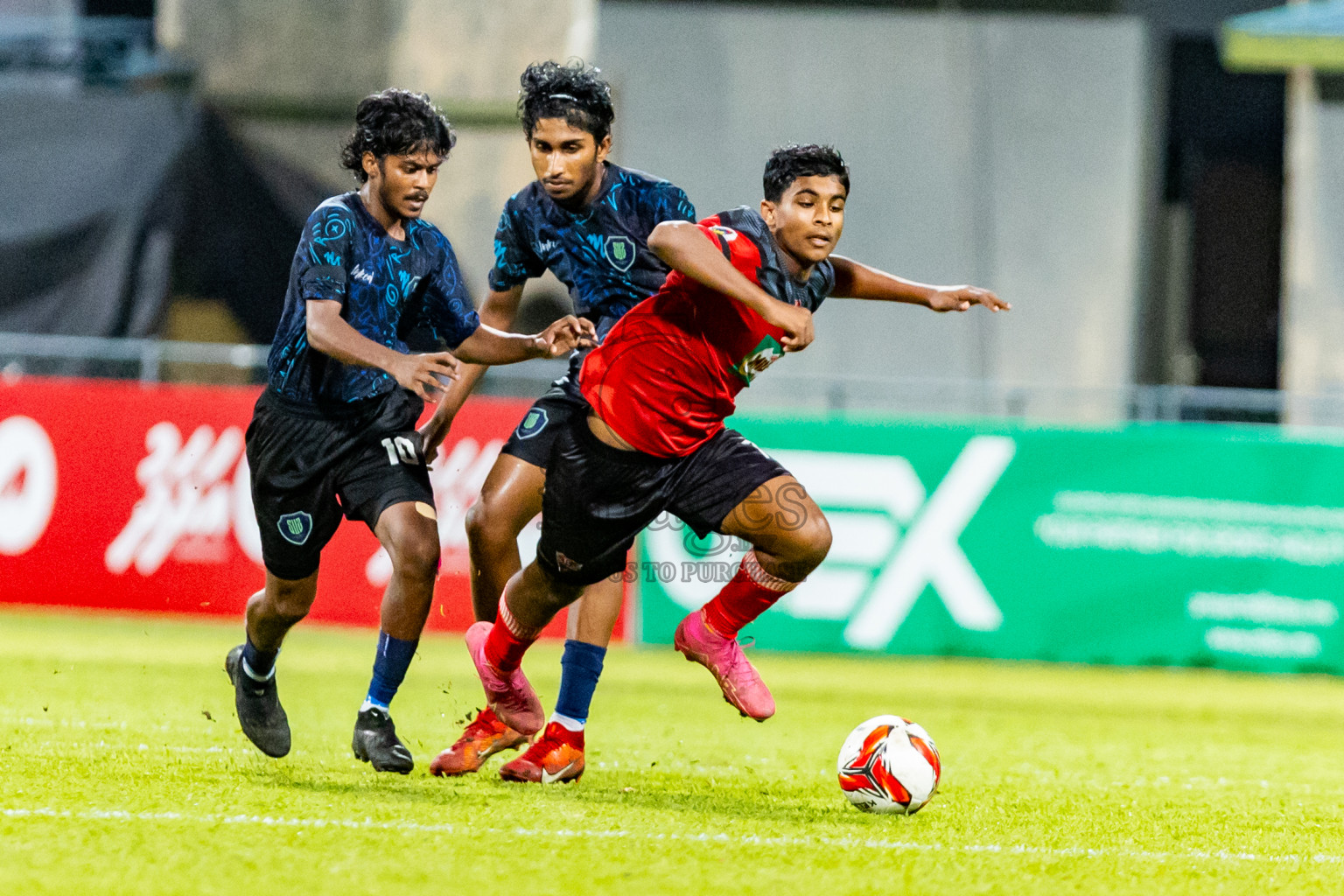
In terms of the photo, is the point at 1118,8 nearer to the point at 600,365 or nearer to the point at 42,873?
the point at 600,365

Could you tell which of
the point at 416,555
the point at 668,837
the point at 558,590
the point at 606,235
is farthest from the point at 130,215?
the point at 668,837

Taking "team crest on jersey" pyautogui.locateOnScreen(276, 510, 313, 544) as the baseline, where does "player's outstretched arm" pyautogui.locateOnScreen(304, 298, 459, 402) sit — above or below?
above

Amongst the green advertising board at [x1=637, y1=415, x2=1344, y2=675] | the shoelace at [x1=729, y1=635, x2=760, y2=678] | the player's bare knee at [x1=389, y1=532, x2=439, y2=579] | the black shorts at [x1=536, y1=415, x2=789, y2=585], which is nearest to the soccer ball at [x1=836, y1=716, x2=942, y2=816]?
the shoelace at [x1=729, y1=635, x2=760, y2=678]

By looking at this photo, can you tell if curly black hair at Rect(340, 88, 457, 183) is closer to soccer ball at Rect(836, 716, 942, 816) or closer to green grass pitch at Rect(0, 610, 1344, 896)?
green grass pitch at Rect(0, 610, 1344, 896)

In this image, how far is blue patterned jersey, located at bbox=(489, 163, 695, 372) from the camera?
19.3ft

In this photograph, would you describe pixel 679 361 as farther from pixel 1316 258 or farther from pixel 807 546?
pixel 1316 258

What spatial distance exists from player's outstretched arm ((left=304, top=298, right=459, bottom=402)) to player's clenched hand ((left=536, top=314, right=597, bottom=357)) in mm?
407

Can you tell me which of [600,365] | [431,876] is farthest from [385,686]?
[431,876]

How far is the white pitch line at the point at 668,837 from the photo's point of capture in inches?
182

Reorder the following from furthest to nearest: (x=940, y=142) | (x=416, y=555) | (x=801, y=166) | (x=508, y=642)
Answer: (x=940, y=142)
(x=508, y=642)
(x=416, y=555)
(x=801, y=166)

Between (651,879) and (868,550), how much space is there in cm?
755

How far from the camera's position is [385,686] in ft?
18.6

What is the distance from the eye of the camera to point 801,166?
5.27m

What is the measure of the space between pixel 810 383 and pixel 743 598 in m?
8.73
